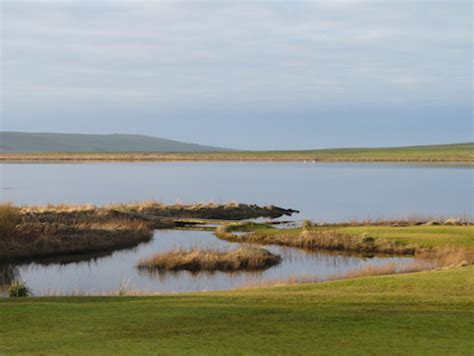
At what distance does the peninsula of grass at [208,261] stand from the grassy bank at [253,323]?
13673mm

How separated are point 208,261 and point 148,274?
2633 mm

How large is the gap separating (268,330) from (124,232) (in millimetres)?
29227

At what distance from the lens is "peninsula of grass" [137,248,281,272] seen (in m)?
30.0

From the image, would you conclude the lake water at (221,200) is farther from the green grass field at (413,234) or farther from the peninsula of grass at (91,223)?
the green grass field at (413,234)

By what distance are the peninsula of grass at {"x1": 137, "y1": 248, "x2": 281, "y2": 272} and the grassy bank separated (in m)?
13.7

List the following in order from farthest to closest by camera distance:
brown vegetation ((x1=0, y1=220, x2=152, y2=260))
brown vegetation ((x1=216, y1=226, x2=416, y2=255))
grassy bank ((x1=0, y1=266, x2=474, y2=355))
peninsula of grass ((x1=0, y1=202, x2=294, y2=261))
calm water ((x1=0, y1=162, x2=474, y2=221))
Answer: calm water ((x1=0, y1=162, x2=474, y2=221)), peninsula of grass ((x1=0, y1=202, x2=294, y2=261)), brown vegetation ((x1=0, y1=220, x2=152, y2=260)), brown vegetation ((x1=216, y1=226, x2=416, y2=255)), grassy bank ((x1=0, y1=266, x2=474, y2=355))

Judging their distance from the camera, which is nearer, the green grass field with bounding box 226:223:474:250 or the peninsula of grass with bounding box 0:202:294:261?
the green grass field with bounding box 226:223:474:250

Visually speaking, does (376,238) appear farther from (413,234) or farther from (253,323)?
(253,323)

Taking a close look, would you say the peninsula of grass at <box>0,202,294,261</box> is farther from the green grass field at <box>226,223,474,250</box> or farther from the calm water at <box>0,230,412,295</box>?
the green grass field at <box>226,223,474,250</box>

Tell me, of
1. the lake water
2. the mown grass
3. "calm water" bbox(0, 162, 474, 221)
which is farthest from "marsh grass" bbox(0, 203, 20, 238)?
"calm water" bbox(0, 162, 474, 221)

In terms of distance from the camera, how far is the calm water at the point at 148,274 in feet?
86.1

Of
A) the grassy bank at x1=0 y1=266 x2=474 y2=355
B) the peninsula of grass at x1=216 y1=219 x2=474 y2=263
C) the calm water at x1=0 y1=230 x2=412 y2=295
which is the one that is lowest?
the calm water at x1=0 y1=230 x2=412 y2=295

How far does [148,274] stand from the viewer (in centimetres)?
2950

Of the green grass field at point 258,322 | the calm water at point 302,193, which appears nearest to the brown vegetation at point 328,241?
the calm water at point 302,193
